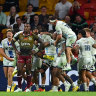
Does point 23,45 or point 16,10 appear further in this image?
point 16,10

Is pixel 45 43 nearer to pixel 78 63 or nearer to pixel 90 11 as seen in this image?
pixel 78 63

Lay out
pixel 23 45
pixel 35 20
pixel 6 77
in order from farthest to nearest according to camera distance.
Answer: pixel 35 20
pixel 6 77
pixel 23 45

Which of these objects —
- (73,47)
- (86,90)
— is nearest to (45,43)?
(73,47)

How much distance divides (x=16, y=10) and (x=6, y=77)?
154 inches

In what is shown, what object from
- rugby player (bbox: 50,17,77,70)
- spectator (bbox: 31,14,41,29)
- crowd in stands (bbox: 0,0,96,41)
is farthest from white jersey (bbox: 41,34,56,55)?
spectator (bbox: 31,14,41,29)

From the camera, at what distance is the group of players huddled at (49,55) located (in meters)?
16.0

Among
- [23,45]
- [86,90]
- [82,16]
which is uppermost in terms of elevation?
[82,16]

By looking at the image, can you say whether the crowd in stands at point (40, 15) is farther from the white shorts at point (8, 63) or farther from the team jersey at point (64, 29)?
the team jersey at point (64, 29)

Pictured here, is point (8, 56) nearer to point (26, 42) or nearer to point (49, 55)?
point (49, 55)

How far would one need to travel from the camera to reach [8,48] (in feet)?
56.5

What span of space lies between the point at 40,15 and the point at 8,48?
2.58 metres

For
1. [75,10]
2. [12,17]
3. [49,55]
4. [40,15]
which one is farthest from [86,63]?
[12,17]

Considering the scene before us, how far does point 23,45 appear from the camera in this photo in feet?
52.4

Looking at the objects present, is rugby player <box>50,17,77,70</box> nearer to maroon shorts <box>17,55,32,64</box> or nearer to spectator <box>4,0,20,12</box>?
maroon shorts <box>17,55,32,64</box>
